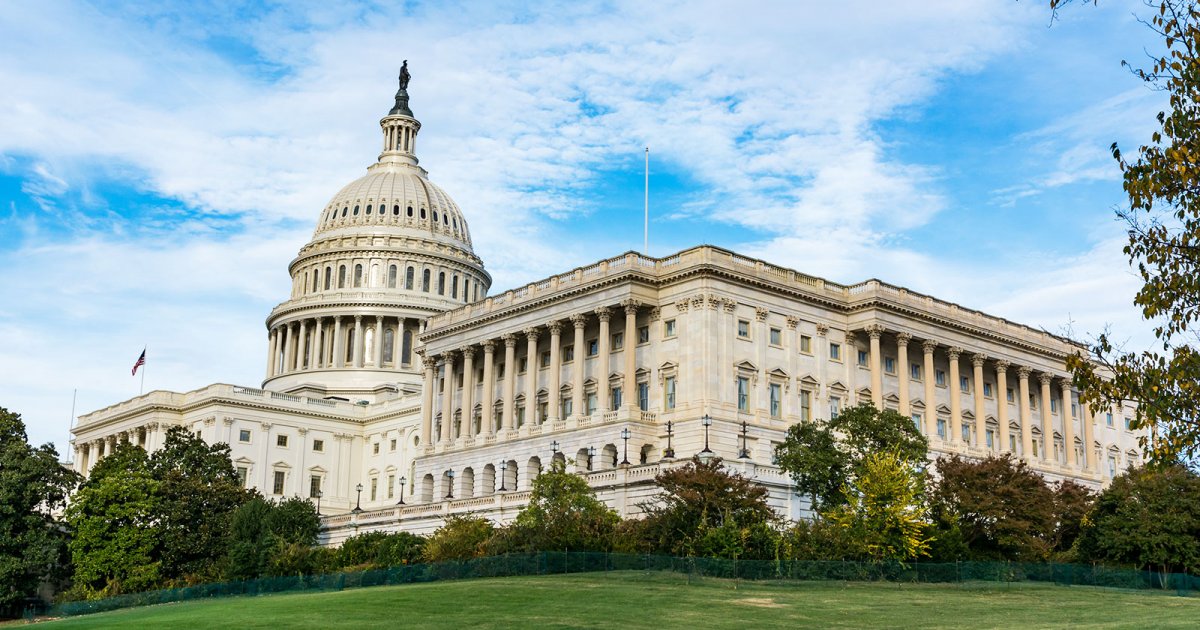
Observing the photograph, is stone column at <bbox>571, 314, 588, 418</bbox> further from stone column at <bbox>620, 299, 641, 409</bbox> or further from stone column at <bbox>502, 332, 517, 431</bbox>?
stone column at <bbox>502, 332, 517, 431</bbox>

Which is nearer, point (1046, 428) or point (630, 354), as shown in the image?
point (630, 354)

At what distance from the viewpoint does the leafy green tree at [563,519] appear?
6367 centimetres

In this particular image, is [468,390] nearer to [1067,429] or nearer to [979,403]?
[979,403]

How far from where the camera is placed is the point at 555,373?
9594 centimetres

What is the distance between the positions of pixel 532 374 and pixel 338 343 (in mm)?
56185

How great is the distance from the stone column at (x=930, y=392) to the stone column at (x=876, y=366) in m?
4.47

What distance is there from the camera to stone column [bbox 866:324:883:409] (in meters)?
94.3

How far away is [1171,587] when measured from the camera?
6147 cm

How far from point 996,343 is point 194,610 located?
6882 centimetres

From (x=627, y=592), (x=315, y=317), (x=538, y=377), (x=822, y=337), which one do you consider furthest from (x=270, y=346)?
(x=627, y=592)

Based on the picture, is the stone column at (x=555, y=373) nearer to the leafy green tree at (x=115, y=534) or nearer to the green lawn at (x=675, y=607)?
the leafy green tree at (x=115, y=534)

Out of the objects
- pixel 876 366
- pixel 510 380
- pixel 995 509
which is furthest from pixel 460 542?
pixel 876 366

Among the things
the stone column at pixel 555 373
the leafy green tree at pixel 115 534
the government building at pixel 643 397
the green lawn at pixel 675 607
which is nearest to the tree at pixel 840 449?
the government building at pixel 643 397

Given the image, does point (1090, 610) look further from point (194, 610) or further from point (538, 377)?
point (538, 377)
